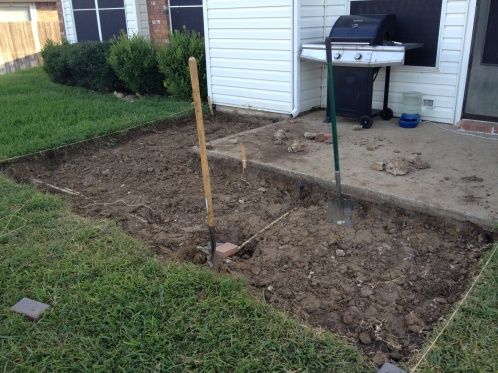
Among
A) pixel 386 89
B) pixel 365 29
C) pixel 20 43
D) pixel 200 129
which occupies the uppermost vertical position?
pixel 365 29

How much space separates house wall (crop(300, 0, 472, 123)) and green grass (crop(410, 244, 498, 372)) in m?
3.74

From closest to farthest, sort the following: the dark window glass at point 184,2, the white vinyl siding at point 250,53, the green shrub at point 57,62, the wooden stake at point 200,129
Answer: the wooden stake at point 200,129, the white vinyl siding at point 250,53, the dark window glass at point 184,2, the green shrub at point 57,62

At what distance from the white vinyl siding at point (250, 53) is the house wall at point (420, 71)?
273 mm

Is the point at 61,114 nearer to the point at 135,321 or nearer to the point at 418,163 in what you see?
the point at 418,163

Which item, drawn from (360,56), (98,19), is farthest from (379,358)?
(98,19)

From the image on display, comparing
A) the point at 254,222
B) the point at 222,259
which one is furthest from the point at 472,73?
the point at 222,259

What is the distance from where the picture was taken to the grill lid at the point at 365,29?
5.75 meters

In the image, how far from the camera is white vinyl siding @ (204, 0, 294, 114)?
Result: 667cm

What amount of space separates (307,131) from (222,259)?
3047 mm

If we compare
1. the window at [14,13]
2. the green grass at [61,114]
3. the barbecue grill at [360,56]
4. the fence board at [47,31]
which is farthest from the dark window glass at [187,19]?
the window at [14,13]

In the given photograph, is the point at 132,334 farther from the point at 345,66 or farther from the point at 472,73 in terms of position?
the point at 472,73

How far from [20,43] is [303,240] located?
18134 millimetres

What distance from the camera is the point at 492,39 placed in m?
5.59

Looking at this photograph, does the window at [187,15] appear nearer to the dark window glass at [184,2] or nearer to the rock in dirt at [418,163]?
the dark window glass at [184,2]
